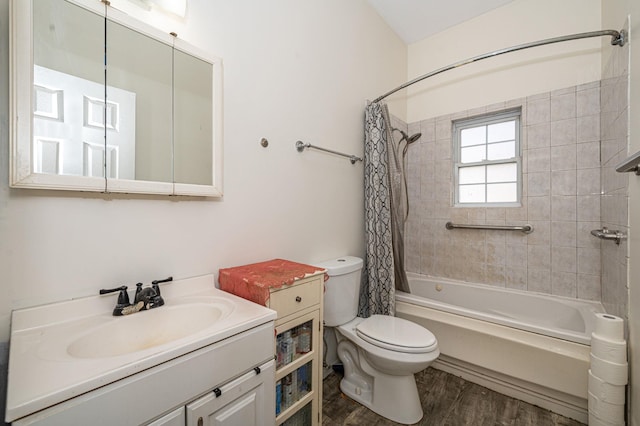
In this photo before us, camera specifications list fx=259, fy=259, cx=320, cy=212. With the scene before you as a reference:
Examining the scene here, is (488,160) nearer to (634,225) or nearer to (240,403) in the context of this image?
(634,225)

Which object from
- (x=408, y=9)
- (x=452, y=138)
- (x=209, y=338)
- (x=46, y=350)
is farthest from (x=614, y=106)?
(x=46, y=350)

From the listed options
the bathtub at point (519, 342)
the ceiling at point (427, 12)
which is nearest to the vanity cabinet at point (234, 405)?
the bathtub at point (519, 342)

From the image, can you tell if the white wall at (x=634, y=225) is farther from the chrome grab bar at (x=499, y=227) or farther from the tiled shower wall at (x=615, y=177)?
the chrome grab bar at (x=499, y=227)

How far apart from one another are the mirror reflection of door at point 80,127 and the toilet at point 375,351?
1169mm

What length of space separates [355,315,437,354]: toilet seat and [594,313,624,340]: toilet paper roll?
2.46 feet

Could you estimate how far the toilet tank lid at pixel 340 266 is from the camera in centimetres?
160

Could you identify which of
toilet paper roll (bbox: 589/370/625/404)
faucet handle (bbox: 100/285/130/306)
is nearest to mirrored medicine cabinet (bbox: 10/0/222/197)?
faucet handle (bbox: 100/285/130/306)

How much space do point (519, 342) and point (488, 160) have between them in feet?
5.03

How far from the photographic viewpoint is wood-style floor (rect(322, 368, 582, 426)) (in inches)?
57.8

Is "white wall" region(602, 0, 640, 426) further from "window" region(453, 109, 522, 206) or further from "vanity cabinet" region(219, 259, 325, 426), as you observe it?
"vanity cabinet" region(219, 259, 325, 426)

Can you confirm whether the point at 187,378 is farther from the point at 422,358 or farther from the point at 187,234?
the point at 422,358

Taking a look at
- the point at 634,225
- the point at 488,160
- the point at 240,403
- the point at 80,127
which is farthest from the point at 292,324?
the point at 488,160

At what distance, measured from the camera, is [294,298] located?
3.82ft

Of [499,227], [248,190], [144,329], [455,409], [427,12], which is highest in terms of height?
[427,12]
